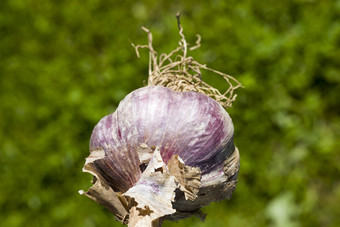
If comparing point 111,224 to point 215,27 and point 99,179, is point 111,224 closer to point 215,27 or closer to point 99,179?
point 215,27

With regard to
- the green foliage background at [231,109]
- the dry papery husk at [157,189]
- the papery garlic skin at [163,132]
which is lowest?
the green foliage background at [231,109]

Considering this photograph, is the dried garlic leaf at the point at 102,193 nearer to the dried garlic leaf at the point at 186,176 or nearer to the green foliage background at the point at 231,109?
the dried garlic leaf at the point at 186,176

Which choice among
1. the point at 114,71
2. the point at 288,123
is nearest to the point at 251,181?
the point at 288,123

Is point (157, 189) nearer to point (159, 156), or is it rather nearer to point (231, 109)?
point (159, 156)

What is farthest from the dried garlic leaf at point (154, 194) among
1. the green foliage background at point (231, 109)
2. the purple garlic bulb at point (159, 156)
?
the green foliage background at point (231, 109)

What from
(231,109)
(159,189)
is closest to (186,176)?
(159,189)

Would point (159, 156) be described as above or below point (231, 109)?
above

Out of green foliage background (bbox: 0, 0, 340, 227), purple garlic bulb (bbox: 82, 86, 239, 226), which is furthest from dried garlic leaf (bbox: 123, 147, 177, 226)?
green foliage background (bbox: 0, 0, 340, 227)

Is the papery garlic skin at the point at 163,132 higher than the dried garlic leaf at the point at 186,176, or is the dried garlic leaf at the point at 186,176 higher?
the papery garlic skin at the point at 163,132
